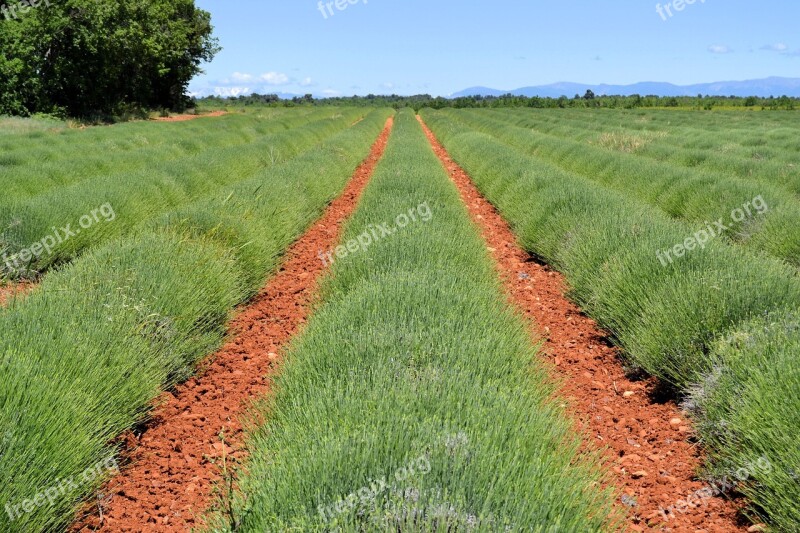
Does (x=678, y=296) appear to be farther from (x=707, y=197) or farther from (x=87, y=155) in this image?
(x=87, y=155)

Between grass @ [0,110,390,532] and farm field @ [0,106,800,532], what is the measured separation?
2 cm

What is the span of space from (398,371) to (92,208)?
18.6 feet

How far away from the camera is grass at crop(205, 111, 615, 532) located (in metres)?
1.66

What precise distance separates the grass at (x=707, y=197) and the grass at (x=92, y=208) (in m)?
6.23

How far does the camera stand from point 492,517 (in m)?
1.61


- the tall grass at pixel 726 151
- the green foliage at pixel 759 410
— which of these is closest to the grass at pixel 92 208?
the green foliage at pixel 759 410

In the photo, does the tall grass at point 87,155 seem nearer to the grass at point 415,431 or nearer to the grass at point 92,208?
the grass at point 92,208

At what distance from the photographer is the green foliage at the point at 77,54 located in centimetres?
2384

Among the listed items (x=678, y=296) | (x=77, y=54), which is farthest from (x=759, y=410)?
(x=77, y=54)

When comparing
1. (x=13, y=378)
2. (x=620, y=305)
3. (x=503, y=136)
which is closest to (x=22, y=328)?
(x=13, y=378)

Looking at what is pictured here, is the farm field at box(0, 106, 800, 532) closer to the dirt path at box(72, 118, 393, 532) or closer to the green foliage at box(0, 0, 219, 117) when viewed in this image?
the dirt path at box(72, 118, 393, 532)

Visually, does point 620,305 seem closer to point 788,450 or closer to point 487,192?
point 788,450

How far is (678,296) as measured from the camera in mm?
3781

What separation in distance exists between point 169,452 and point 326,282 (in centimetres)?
185
